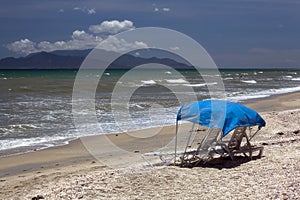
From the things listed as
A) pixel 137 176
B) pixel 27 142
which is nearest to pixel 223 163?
pixel 137 176

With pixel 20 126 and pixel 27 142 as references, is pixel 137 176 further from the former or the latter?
pixel 20 126

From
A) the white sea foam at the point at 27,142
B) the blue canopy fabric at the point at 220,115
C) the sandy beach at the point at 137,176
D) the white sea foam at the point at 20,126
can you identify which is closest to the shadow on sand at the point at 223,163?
the sandy beach at the point at 137,176

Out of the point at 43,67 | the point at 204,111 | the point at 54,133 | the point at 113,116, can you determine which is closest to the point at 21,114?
the point at 113,116

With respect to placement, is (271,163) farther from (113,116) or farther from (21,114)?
(21,114)

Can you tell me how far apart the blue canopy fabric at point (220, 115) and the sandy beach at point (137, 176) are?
97 centimetres

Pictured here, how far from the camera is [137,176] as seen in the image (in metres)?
9.32

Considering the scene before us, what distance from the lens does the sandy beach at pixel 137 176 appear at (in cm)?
849

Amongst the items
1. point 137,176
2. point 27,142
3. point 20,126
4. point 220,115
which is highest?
point 220,115

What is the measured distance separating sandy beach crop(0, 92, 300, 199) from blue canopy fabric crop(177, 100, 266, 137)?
0.97 meters

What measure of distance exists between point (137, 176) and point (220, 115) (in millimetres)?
3013

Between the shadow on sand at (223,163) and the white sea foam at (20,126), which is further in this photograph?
the white sea foam at (20,126)

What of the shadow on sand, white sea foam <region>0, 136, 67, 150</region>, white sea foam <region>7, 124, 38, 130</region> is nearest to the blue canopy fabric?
the shadow on sand

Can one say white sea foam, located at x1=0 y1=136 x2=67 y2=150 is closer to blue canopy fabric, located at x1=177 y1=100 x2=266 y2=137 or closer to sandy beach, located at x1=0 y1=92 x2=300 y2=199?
sandy beach, located at x1=0 y1=92 x2=300 y2=199

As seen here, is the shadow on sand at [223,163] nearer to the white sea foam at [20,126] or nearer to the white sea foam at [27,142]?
the white sea foam at [27,142]
